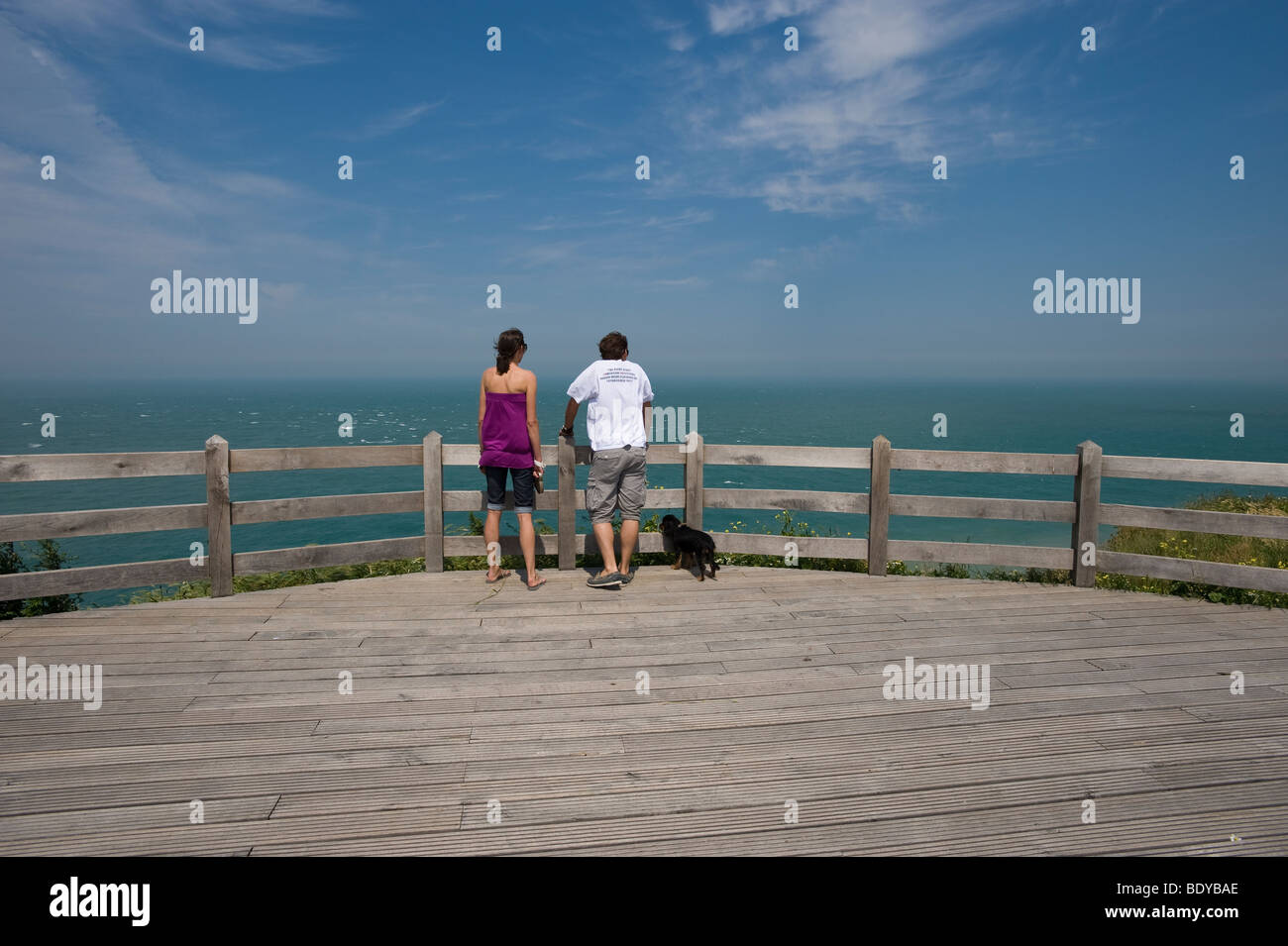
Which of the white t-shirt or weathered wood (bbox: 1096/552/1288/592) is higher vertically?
the white t-shirt

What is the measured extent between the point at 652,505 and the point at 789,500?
152 centimetres

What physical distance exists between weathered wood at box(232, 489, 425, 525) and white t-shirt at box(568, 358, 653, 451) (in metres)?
2.02

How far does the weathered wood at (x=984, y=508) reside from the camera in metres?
7.06

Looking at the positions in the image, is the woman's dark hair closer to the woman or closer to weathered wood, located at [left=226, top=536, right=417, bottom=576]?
the woman

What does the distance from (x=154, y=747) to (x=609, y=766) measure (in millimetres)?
2358

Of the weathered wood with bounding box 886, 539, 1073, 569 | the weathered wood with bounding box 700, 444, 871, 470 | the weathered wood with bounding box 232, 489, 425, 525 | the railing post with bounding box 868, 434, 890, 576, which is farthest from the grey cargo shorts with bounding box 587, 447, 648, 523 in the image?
the weathered wood with bounding box 886, 539, 1073, 569

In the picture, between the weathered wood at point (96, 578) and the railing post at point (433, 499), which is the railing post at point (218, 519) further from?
the railing post at point (433, 499)

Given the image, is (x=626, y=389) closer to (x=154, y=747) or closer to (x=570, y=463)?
(x=570, y=463)

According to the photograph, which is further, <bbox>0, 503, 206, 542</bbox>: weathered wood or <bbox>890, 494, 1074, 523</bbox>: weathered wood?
<bbox>890, 494, 1074, 523</bbox>: weathered wood

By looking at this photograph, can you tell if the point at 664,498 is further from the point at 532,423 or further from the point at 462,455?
the point at 462,455

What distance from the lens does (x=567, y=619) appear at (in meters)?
6.02

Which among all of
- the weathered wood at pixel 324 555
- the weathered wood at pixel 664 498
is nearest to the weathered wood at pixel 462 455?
the weathered wood at pixel 324 555

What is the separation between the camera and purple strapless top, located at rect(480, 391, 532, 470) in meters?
6.72

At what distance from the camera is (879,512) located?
7.47 metres
